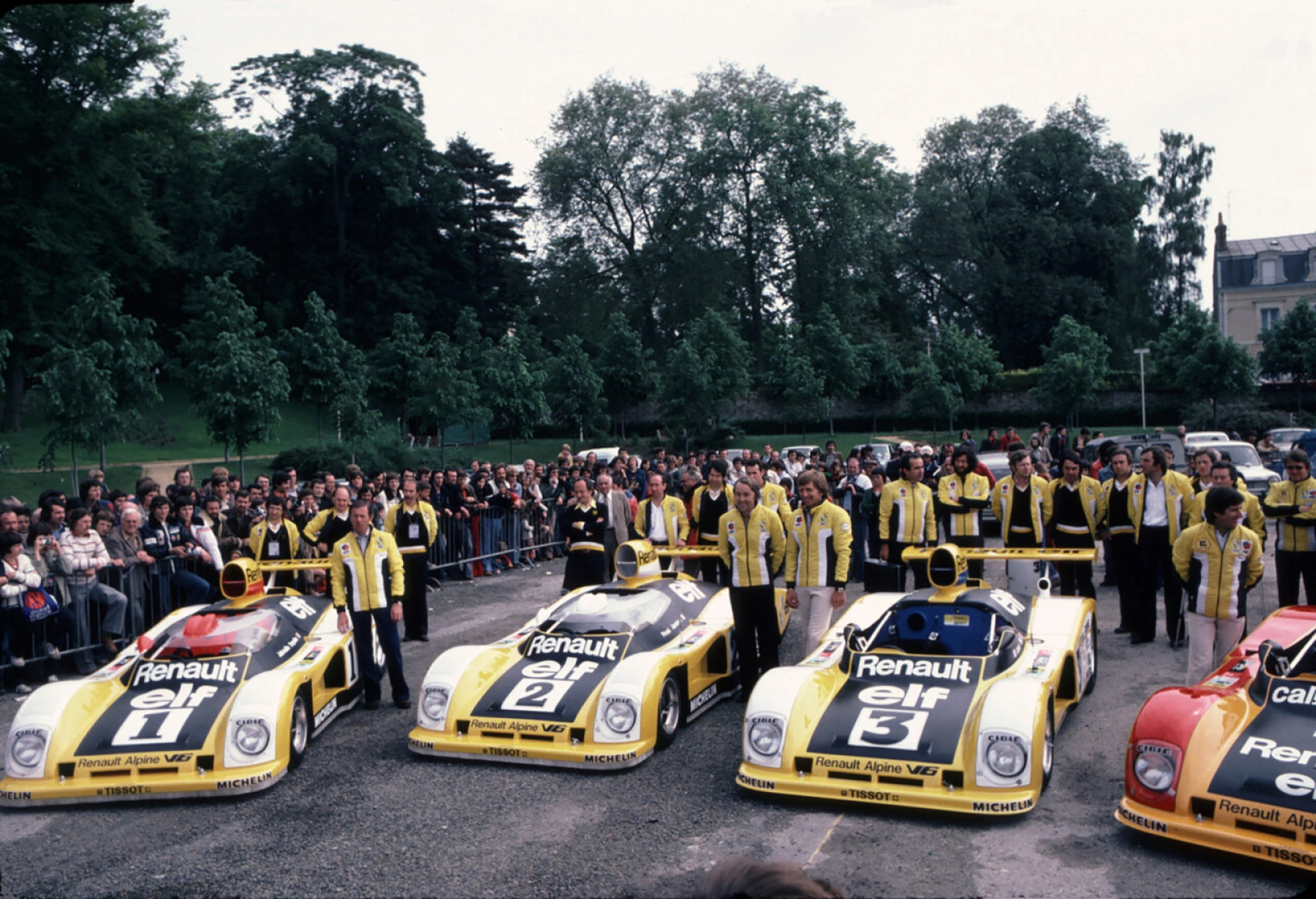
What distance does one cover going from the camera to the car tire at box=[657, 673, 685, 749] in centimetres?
806

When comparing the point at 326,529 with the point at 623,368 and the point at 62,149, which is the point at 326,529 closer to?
the point at 623,368

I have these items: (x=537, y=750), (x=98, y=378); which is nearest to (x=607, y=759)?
(x=537, y=750)

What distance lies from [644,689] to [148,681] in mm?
3838

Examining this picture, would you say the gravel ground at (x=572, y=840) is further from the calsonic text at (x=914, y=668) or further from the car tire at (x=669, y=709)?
the calsonic text at (x=914, y=668)

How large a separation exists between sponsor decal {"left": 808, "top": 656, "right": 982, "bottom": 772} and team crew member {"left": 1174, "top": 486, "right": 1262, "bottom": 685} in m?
2.17

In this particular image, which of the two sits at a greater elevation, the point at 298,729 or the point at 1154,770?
the point at 1154,770

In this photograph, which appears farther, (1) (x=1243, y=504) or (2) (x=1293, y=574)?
(2) (x=1293, y=574)

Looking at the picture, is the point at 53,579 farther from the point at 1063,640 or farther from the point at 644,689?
the point at 1063,640

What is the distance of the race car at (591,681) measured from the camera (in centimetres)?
774

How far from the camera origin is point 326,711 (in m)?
8.91

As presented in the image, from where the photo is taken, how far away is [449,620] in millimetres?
13836

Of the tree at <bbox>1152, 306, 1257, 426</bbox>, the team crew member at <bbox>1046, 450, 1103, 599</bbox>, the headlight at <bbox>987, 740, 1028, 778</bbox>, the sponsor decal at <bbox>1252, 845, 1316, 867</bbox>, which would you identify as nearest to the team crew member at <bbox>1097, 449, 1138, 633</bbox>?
the team crew member at <bbox>1046, 450, 1103, 599</bbox>

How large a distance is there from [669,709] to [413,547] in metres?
5.41

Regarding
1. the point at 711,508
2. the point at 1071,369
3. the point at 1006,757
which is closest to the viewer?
the point at 1006,757
